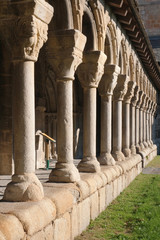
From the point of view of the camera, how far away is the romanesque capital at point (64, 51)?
→ 583 centimetres

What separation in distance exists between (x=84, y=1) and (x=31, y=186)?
133 inches

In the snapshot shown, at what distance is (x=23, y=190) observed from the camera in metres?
4.46

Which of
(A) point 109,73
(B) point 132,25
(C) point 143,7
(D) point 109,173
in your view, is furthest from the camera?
(C) point 143,7

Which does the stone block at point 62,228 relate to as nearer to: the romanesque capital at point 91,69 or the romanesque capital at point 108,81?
the romanesque capital at point 91,69

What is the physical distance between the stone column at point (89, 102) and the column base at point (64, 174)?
51.1 inches

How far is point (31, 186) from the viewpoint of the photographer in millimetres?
4504

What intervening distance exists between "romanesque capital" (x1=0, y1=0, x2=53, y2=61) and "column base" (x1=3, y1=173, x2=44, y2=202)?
4.43 feet

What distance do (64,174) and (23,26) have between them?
7.42 feet

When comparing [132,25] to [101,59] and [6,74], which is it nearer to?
[101,59]

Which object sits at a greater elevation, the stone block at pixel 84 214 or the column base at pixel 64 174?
the column base at pixel 64 174

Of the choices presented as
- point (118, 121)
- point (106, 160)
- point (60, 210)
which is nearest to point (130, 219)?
point (60, 210)

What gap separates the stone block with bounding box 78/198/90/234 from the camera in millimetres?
5648

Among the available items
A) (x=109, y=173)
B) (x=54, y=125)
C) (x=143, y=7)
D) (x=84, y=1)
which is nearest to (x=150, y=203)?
(x=109, y=173)

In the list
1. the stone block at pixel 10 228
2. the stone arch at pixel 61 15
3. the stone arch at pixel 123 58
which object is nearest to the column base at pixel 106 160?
the stone arch at pixel 123 58
